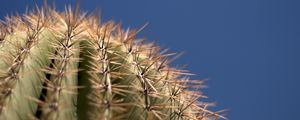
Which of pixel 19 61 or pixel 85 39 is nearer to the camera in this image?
pixel 19 61

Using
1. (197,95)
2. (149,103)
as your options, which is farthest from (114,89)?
(197,95)

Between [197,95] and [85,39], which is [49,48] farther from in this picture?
[197,95]

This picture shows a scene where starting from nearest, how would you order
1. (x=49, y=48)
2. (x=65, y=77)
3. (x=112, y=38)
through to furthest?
(x=65, y=77) < (x=49, y=48) < (x=112, y=38)

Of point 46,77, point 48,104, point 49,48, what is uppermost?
point 49,48

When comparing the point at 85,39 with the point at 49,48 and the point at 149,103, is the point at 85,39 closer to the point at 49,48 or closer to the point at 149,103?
the point at 49,48

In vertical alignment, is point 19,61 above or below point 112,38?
below

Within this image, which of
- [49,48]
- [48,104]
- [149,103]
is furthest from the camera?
[49,48]
